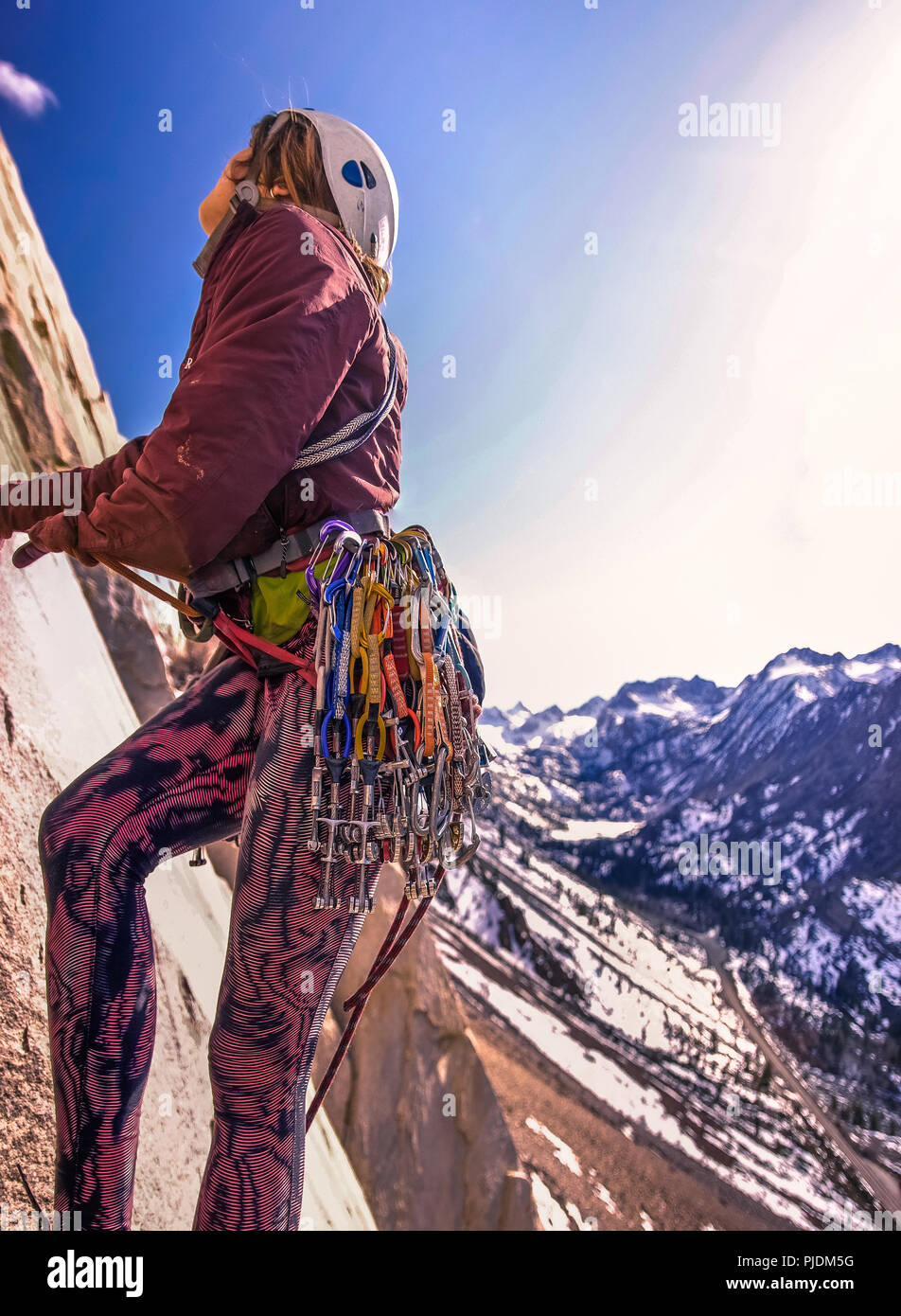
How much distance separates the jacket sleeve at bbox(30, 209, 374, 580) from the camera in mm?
680

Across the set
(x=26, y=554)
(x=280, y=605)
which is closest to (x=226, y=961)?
(x=280, y=605)

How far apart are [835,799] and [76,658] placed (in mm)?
9372

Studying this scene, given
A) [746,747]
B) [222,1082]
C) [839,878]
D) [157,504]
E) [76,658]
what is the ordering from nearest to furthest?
[157,504] < [222,1082] < [76,658] < [839,878] < [746,747]

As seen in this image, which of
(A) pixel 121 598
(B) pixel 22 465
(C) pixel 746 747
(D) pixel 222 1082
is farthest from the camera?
(C) pixel 746 747

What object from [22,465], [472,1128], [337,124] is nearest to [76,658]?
[22,465]

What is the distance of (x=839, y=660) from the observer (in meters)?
10.3

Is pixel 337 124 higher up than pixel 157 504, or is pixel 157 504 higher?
pixel 337 124

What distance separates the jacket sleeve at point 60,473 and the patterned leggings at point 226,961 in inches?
10.7

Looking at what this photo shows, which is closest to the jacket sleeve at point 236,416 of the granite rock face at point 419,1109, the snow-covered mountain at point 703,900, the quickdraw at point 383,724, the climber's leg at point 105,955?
the quickdraw at point 383,724

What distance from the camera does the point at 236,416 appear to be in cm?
68

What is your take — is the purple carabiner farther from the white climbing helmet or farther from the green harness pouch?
the white climbing helmet

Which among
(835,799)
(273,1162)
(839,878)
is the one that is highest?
(273,1162)

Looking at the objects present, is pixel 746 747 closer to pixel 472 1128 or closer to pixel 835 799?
pixel 835 799
